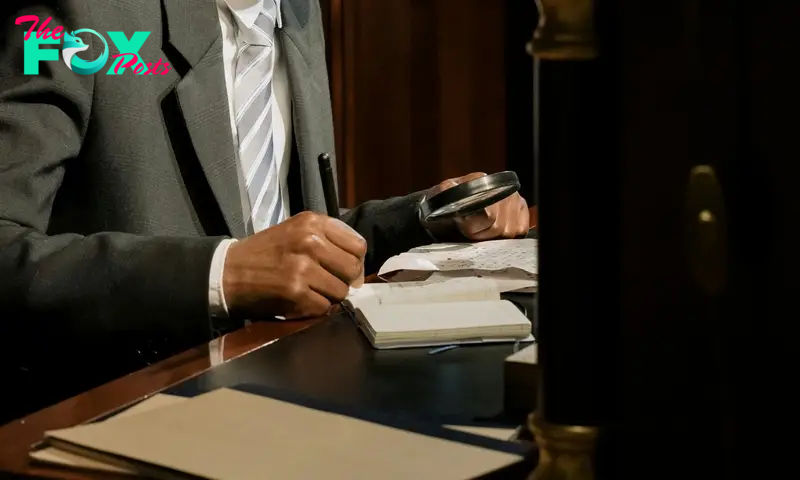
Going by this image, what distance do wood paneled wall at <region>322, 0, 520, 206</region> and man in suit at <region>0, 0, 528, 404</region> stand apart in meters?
1.40

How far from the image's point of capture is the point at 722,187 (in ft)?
1.58

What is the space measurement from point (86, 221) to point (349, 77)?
2.01 metres

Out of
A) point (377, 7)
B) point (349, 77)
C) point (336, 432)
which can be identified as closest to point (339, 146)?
point (349, 77)

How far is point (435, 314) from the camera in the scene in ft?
3.34

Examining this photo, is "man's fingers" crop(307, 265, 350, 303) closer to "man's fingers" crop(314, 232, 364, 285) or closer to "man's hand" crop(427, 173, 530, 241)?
"man's fingers" crop(314, 232, 364, 285)

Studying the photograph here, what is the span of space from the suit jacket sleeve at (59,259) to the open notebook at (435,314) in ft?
0.61

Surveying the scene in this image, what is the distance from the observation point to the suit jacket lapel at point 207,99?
1361 millimetres

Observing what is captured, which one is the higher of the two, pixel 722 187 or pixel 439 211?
pixel 722 187

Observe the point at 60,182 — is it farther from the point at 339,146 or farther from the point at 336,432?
the point at 339,146

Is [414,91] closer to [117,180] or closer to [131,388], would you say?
[117,180]

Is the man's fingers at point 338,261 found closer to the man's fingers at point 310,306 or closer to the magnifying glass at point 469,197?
the man's fingers at point 310,306

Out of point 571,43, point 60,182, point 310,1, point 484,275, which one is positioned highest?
point 310,1

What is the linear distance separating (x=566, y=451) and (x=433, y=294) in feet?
1.91

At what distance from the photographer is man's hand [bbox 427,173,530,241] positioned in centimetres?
150
